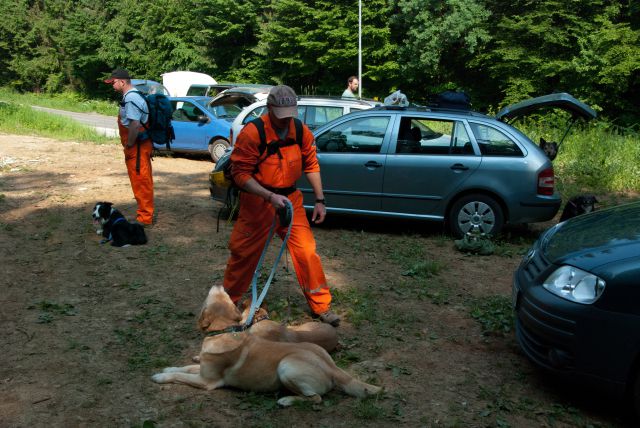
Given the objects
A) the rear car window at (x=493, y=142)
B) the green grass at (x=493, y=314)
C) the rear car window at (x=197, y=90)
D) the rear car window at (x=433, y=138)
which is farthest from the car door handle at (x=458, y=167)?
the rear car window at (x=197, y=90)

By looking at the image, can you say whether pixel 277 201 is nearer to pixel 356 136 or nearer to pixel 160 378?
pixel 160 378

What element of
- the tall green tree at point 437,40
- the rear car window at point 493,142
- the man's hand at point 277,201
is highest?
the tall green tree at point 437,40

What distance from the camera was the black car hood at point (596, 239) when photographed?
11.8ft

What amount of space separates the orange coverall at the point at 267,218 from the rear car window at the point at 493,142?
11.4 ft

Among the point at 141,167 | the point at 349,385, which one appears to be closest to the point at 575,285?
the point at 349,385

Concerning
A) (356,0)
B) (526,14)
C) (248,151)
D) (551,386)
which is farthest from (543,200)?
(356,0)

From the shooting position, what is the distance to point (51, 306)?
5.36 metres

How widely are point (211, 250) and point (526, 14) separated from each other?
2209cm

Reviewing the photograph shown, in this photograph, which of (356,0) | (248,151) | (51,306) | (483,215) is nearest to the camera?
(248,151)

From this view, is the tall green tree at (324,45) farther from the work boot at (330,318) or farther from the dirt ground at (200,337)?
the work boot at (330,318)

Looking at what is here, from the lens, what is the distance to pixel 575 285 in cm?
355

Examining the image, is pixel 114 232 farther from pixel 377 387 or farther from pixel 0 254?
pixel 377 387

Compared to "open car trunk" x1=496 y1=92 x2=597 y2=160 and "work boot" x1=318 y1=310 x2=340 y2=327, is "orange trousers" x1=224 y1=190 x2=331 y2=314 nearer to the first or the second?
"work boot" x1=318 y1=310 x2=340 y2=327

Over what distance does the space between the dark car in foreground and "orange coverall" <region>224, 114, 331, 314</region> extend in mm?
1646
